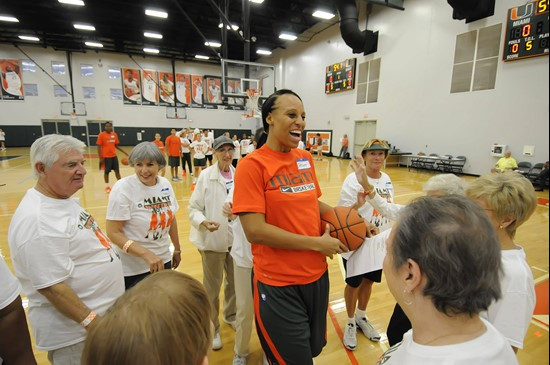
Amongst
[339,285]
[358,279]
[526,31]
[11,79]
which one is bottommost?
[339,285]

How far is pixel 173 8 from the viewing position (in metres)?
14.4

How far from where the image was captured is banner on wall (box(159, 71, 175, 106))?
2270 centimetres

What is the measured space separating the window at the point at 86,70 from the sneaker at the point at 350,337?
24719 mm

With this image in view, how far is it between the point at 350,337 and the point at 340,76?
1737 centimetres

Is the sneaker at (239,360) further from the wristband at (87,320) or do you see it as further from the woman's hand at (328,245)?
the woman's hand at (328,245)

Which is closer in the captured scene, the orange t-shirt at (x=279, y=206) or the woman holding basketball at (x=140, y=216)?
the orange t-shirt at (x=279, y=206)

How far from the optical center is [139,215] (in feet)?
7.38

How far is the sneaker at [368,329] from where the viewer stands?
8.96 ft

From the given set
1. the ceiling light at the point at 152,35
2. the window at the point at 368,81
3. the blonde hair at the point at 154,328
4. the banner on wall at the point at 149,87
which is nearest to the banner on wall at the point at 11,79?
the banner on wall at the point at 149,87

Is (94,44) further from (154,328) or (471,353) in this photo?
(471,353)

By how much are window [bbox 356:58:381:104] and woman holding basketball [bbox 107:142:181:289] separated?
15.4 meters

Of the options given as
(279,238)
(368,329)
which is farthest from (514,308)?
(368,329)

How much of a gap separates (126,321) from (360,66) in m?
17.8

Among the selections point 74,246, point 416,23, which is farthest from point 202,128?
point 74,246
